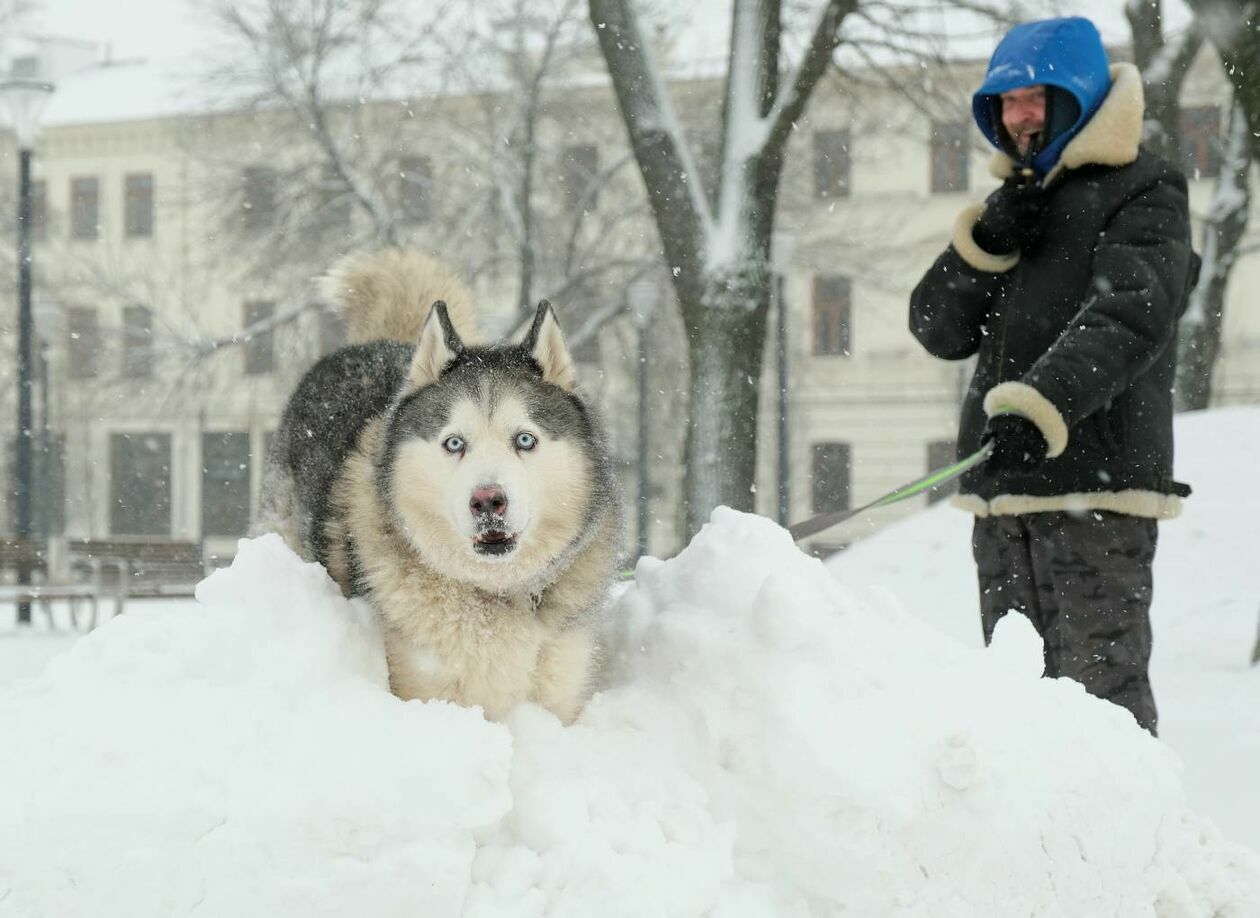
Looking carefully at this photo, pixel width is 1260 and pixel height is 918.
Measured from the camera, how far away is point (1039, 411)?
3941 millimetres

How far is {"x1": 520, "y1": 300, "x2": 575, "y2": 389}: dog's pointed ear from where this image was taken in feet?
12.1

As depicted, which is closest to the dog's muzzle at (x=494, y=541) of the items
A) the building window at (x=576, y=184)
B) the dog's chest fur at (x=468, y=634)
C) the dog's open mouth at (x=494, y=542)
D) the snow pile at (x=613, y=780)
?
the dog's open mouth at (x=494, y=542)

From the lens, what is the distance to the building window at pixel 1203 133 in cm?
2495

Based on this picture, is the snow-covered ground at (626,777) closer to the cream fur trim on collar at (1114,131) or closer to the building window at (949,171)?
the cream fur trim on collar at (1114,131)

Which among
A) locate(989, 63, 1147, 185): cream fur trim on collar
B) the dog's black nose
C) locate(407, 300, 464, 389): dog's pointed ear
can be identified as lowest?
the dog's black nose

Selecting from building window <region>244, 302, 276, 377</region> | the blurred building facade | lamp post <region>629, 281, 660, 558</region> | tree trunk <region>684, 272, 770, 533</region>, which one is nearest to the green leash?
tree trunk <region>684, 272, 770, 533</region>

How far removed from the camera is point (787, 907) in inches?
117

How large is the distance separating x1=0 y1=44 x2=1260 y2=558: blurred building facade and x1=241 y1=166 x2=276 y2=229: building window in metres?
0.04

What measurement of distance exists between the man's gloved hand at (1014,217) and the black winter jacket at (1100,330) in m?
0.04

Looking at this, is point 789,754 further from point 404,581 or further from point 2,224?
point 2,224

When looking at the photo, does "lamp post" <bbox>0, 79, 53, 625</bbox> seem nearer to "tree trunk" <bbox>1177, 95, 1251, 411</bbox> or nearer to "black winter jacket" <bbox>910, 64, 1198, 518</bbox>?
"black winter jacket" <bbox>910, 64, 1198, 518</bbox>

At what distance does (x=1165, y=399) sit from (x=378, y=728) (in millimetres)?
2638

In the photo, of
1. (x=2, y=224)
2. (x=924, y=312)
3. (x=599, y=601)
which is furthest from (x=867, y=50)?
(x=2, y=224)

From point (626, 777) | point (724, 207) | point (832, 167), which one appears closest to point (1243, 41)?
point (724, 207)
